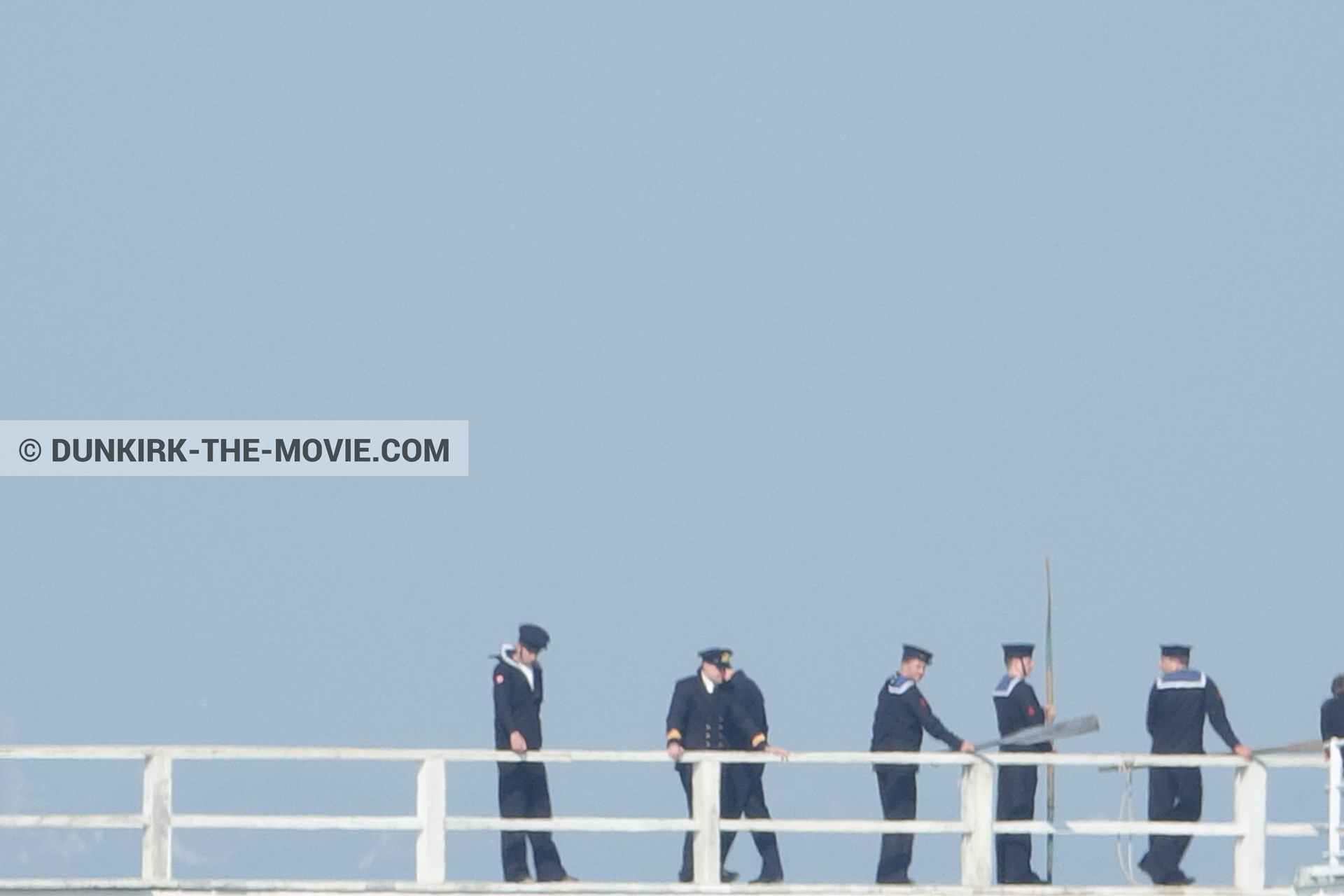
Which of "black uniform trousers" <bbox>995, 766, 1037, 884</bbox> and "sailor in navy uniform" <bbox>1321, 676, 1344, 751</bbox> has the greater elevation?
"sailor in navy uniform" <bbox>1321, 676, 1344, 751</bbox>

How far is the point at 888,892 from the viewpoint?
16266mm

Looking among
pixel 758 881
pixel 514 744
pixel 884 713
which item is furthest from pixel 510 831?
pixel 884 713

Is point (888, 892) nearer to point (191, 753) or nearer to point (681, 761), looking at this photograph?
point (681, 761)

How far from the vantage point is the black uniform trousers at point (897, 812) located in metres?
17.4

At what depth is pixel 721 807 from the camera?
17625mm

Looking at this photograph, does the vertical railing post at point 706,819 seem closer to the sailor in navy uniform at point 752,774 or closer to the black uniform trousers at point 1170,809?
the sailor in navy uniform at point 752,774

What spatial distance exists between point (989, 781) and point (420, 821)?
13.5ft

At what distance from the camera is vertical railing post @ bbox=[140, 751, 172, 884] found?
15.9 metres

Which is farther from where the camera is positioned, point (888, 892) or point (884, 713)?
point (884, 713)

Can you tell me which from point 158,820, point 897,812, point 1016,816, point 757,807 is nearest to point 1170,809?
point 1016,816

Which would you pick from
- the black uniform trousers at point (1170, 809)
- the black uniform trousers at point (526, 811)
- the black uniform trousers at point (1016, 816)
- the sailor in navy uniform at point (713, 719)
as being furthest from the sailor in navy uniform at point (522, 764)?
the black uniform trousers at point (1170, 809)

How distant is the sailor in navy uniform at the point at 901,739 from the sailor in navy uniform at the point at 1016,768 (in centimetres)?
75

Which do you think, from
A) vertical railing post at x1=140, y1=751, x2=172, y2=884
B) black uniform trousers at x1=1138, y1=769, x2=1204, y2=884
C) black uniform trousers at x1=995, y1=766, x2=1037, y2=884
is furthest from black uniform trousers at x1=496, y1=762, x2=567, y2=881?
black uniform trousers at x1=1138, y1=769, x2=1204, y2=884

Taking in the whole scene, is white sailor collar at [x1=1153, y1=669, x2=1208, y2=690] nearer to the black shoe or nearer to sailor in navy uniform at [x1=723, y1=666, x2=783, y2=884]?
the black shoe
